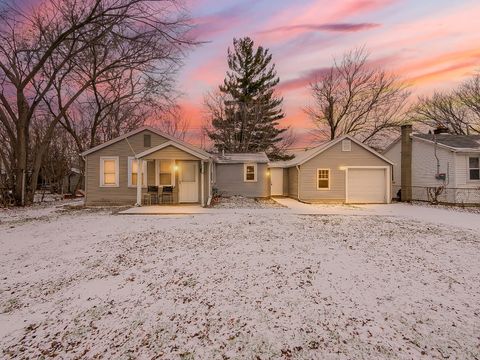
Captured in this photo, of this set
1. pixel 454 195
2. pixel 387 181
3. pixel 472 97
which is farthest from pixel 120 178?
pixel 472 97

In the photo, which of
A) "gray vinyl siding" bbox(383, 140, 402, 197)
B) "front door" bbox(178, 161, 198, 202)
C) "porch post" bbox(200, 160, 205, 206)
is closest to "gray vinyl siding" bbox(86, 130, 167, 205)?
"front door" bbox(178, 161, 198, 202)

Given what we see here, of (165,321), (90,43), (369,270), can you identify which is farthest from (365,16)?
(165,321)

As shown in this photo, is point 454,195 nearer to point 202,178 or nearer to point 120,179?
point 202,178

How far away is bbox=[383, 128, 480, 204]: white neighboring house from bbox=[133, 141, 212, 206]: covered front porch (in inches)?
556

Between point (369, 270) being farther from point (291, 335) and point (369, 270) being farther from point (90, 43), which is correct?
point (90, 43)

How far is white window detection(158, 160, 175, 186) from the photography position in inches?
599

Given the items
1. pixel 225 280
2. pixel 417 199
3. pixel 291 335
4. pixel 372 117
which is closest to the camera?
pixel 291 335

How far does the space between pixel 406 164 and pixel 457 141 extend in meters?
3.40

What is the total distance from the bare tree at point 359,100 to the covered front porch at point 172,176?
19.9 m

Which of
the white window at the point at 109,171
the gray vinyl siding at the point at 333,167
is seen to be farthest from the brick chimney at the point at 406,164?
the white window at the point at 109,171

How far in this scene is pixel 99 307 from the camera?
406 cm

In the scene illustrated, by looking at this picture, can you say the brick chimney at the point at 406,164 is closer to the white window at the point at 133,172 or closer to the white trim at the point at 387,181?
the white trim at the point at 387,181

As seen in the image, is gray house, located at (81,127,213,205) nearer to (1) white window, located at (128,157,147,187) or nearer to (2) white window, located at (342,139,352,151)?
(1) white window, located at (128,157,147,187)

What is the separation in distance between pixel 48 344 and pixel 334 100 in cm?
3139
